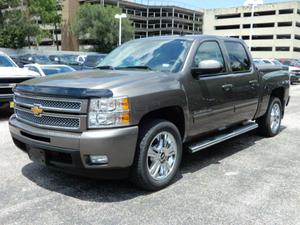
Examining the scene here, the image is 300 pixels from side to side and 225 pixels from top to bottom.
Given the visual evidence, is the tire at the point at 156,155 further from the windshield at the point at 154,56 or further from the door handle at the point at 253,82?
the door handle at the point at 253,82

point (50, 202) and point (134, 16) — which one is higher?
point (134, 16)

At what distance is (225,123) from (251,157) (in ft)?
2.46

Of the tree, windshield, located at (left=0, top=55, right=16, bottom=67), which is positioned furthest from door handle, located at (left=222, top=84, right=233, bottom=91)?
the tree

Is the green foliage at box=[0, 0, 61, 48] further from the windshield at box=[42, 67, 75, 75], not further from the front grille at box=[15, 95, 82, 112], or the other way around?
the front grille at box=[15, 95, 82, 112]

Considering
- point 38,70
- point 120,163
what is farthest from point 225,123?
point 38,70

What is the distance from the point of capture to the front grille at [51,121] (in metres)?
3.89

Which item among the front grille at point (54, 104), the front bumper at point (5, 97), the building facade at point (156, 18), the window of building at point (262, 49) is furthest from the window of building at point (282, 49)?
the front grille at point (54, 104)

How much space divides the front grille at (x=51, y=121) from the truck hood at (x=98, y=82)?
279 millimetres

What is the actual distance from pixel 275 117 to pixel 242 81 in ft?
6.80

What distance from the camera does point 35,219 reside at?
362 cm

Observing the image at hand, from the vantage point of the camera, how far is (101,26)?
59.8 metres

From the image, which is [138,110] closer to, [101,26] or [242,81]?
[242,81]

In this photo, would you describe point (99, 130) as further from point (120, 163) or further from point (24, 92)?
point (24, 92)

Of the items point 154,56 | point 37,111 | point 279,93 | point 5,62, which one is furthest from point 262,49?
point 37,111
